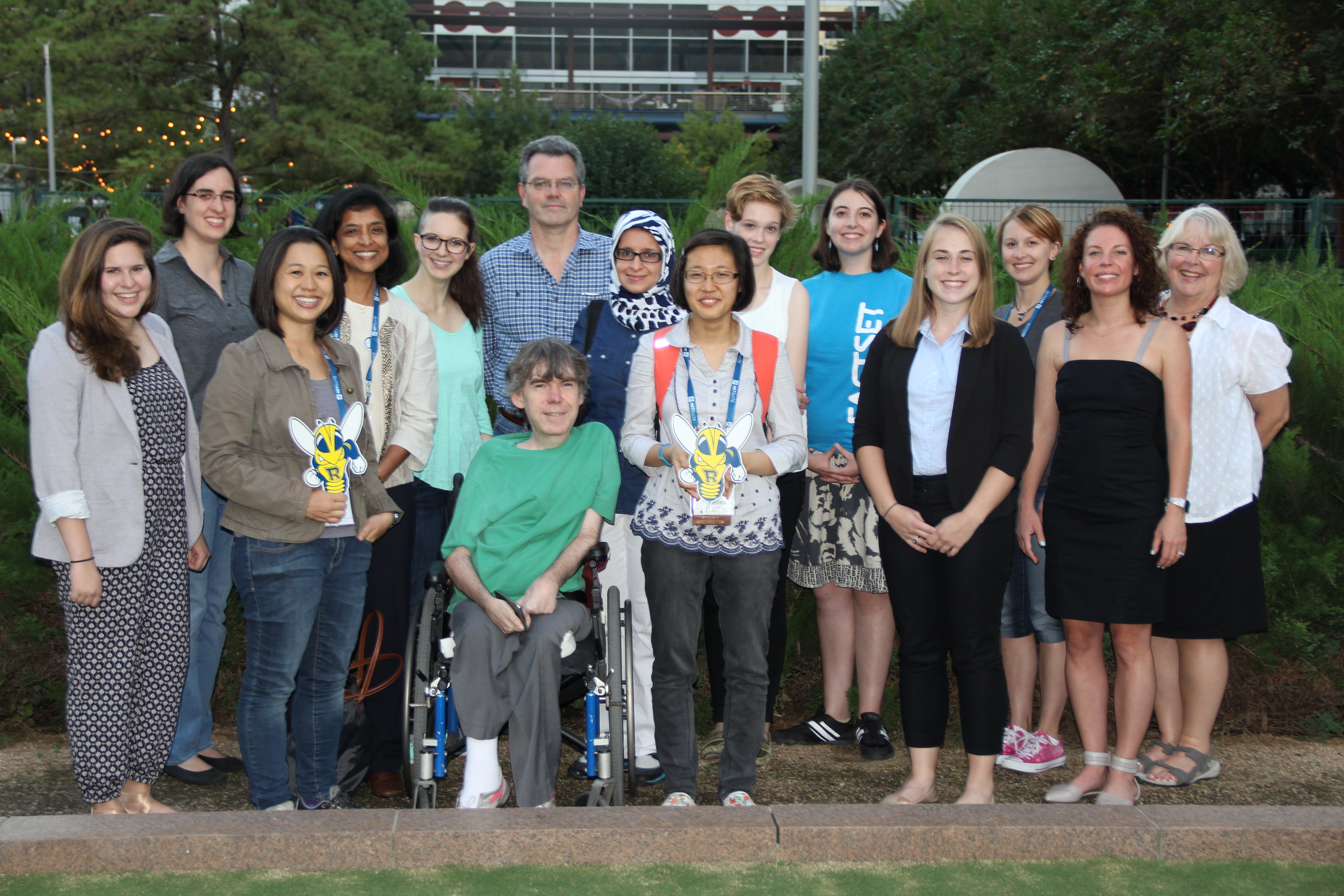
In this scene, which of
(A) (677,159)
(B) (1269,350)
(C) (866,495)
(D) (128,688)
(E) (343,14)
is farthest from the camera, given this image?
(E) (343,14)

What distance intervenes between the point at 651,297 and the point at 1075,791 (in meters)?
2.20

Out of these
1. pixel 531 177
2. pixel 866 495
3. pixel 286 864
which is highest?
pixel 531 177

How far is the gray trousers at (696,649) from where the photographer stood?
354 centimetres

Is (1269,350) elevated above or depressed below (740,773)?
above

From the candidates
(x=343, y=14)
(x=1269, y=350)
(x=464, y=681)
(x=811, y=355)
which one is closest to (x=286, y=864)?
(x=464, y=681)

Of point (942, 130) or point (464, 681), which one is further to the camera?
point (942, 130)

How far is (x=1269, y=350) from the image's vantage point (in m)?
3.72

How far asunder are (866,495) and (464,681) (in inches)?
63.5

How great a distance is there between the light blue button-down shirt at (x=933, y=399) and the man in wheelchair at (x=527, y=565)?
0.99m

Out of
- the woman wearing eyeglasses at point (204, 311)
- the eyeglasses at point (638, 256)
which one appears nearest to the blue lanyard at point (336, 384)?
the woman wearing eyeglasses at point (204, 311)

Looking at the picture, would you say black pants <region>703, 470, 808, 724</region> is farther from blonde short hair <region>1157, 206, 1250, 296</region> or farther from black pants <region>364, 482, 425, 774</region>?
blonde short hair <region>1157, 206, 1250, 296</region>

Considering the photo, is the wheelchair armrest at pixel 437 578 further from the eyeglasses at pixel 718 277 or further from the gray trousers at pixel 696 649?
the eyeglasses at pixel 718 277

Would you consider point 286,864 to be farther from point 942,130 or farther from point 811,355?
point 942,130

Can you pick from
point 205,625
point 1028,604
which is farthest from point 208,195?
point 1028,604
